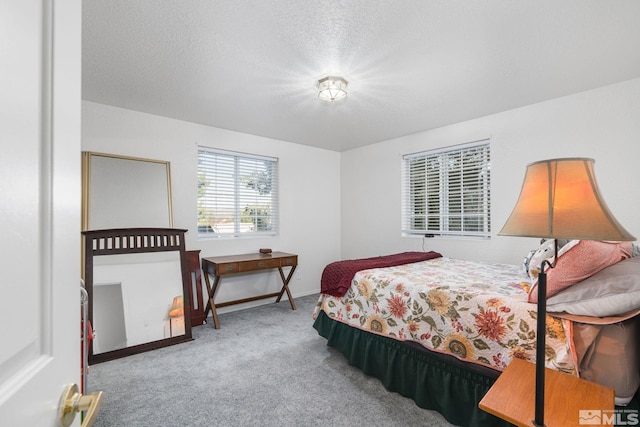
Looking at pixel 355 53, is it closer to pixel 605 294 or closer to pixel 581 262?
pixel 581 262

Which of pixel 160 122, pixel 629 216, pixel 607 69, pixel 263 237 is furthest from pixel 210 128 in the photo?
pixel 629 216

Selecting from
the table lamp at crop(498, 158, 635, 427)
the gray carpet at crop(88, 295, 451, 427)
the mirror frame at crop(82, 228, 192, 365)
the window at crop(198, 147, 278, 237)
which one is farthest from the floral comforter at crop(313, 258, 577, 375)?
the window at crop(198, 147, 278, 237)

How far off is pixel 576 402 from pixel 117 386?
2665 mm

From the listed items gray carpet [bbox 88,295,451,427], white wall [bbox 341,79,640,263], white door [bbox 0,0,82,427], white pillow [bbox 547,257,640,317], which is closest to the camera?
white door [bbox 0,0,82,427]

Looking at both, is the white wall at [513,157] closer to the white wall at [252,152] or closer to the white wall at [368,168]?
the white wall at [368,168]

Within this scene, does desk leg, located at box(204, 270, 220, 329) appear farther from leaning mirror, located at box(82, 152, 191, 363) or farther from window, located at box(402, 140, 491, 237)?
window, located at box(402, 140, 491, 237)

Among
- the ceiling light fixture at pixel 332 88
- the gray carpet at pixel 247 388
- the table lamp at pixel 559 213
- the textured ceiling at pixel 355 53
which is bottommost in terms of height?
the gray carpet at pixel 247 388

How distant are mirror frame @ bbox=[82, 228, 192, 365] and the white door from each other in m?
2.47

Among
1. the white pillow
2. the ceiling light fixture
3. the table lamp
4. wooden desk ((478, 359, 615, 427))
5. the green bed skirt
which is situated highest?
the ceiling light fixture

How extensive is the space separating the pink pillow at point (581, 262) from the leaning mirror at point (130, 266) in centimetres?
299

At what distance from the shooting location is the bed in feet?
4.40

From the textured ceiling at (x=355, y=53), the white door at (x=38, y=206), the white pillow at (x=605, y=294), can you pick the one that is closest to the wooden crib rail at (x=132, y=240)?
the textured ceiling at (x=355, y=53)

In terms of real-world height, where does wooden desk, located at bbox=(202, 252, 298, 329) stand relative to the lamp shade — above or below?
below

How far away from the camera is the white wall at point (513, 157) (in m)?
2.53
